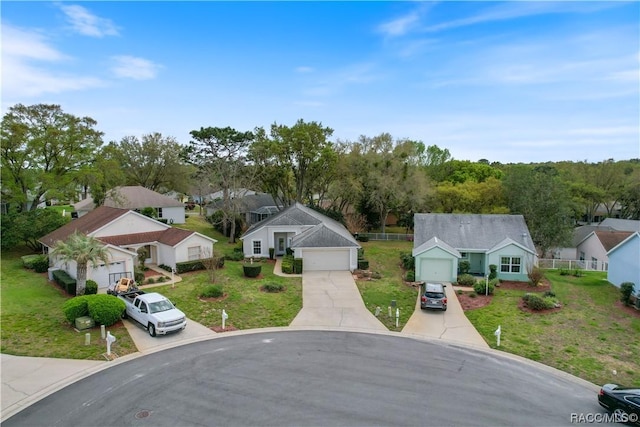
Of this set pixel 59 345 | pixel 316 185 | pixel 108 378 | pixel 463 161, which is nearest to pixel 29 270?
pixel 59 345

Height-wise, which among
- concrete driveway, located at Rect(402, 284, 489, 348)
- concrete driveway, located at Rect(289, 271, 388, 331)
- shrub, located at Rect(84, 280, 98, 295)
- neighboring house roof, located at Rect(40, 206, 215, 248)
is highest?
neighboring house roof, located at Rect(40, 206, 215, 248)

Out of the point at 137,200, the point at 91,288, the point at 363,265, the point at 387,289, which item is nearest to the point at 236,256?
the point at 363,265

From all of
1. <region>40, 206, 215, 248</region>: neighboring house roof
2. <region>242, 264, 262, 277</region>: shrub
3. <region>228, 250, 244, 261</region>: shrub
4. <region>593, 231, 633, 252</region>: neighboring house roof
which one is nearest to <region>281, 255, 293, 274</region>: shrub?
<region>242, 264, 262, 277</region>: shrub

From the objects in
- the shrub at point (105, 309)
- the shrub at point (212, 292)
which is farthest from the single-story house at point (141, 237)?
the shrub at point (105, 309)

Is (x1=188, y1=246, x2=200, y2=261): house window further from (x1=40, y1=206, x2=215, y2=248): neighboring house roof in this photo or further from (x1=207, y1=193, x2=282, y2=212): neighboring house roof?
(x1=207, y1=193, x2=282, y2=212): neighboring house roof

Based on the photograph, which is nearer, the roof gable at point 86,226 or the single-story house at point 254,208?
the roof gable at point 86,226

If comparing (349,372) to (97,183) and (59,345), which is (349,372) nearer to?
(59,345)

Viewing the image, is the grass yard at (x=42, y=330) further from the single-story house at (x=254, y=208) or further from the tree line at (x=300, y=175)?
the single-story house at (x=254, y=208)
